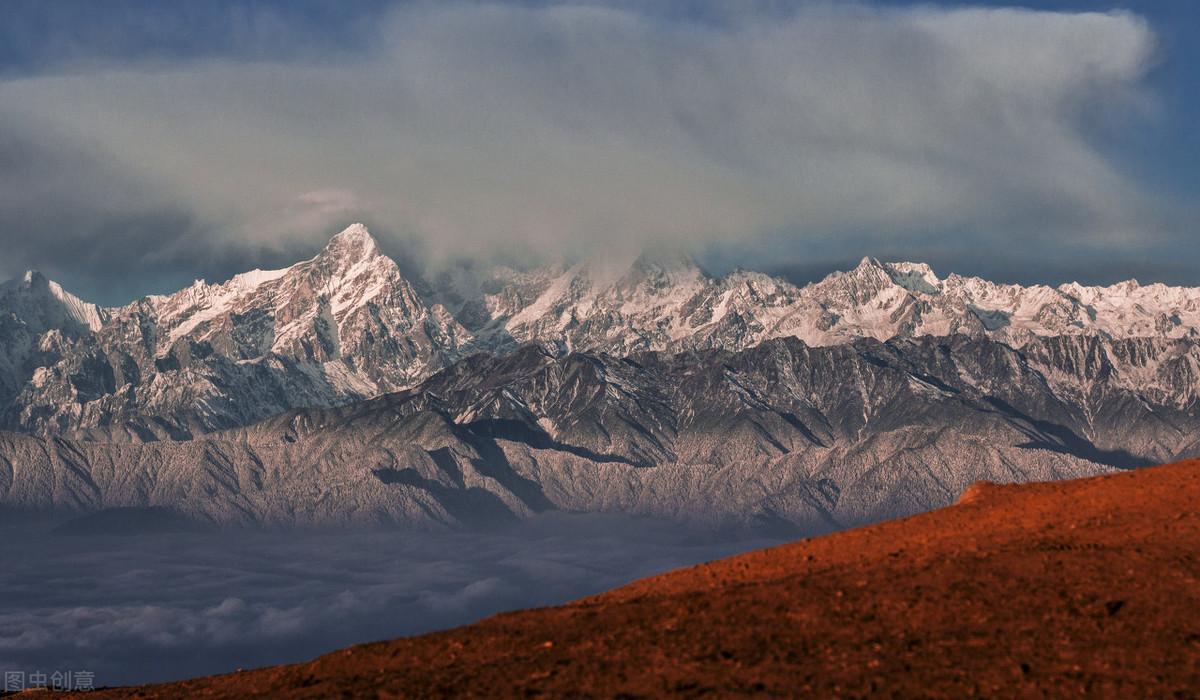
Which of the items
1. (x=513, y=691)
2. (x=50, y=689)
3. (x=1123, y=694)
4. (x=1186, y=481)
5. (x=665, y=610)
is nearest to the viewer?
(x=1123, y=694)

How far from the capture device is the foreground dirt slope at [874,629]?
3556 centimetres

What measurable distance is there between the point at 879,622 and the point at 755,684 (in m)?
5.35

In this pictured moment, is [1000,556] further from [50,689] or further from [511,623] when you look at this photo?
[50,689]

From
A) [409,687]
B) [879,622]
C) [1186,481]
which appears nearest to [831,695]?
[879,622]

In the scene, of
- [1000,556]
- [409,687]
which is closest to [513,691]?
[409,687]

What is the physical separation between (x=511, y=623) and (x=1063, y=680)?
1627 cm

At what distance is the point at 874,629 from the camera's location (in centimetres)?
3853

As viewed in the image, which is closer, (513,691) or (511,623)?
(513,691)

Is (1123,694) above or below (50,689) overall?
below

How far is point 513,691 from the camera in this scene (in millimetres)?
36781

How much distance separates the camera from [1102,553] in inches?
1719

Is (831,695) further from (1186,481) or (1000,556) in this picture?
(1186,481)

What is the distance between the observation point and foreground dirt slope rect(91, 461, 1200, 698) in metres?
35.6

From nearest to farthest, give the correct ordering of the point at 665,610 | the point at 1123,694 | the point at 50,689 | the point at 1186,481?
the point at 1123,694, the point at 665,610, the point at 1186,481, the point at 50,689
